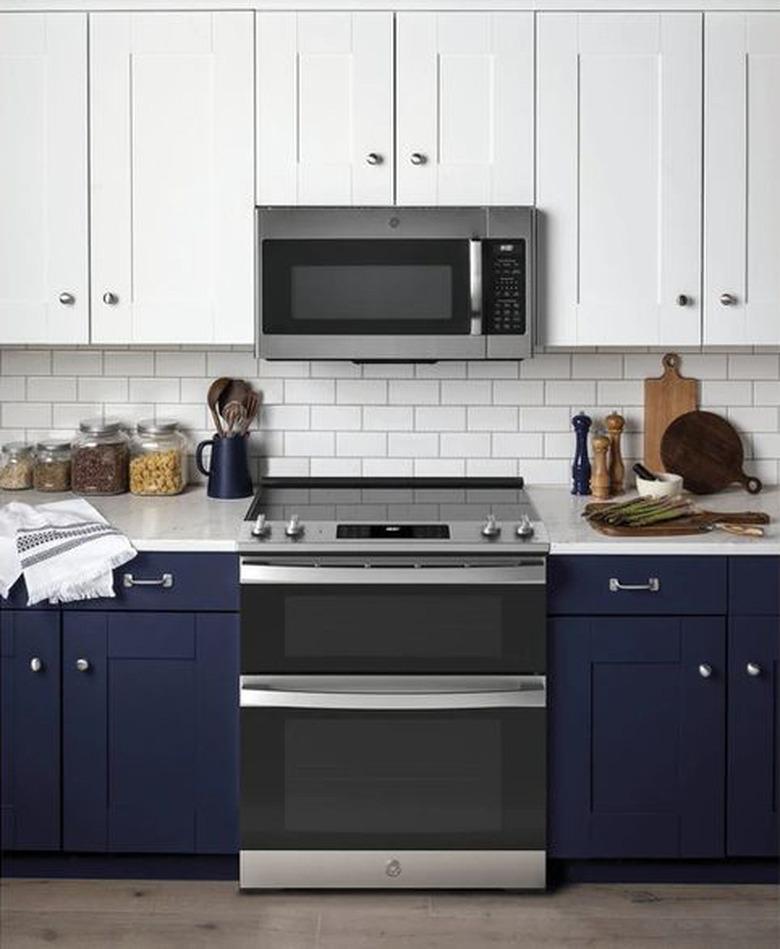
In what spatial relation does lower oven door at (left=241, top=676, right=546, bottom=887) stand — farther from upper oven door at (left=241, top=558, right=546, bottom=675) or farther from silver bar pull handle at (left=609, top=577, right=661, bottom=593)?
silver bar pull handle at (left=609, top=577, right=661, bottom=593)

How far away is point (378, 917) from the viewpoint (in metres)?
3.38

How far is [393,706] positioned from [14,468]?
1.33 metres

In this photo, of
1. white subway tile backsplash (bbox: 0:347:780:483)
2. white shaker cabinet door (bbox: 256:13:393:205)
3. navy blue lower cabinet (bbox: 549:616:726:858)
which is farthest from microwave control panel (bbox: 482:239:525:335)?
navy blue lower cabinet (bbox: 549:616:726:858)

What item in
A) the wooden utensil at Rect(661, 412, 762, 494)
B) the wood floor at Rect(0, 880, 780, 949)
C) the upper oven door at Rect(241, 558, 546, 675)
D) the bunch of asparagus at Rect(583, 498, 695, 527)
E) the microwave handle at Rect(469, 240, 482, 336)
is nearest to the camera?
the wood floor at Rect(0, 880, 780, 949)

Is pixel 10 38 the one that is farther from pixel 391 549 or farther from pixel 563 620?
pixel 563 620

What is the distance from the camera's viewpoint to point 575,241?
3691mm

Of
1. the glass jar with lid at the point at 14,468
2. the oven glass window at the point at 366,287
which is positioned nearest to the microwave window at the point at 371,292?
the oven glass window at the point at 366,287

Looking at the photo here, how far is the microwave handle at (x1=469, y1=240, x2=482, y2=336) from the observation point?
3.62 meters

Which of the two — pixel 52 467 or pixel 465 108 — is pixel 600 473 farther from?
pixel 52 467

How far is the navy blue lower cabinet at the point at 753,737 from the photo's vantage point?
3426 mm

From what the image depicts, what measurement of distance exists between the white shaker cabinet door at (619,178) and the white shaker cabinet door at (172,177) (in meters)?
0.78

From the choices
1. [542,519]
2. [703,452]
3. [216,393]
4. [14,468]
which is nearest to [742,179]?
[703,452]

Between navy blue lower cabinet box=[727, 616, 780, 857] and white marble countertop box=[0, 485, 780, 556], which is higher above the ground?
white marble countertop box=[0, 485, 780, 556]

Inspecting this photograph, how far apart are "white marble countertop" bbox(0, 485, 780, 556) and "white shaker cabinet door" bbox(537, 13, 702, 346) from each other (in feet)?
1.54
